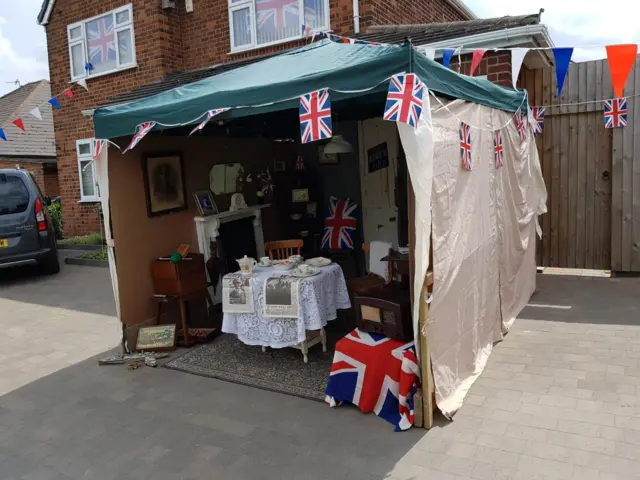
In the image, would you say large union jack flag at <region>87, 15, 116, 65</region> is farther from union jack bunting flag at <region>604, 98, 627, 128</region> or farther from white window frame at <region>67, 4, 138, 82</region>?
union jack bunting flag at <region>604, 98, 627, 128</region>

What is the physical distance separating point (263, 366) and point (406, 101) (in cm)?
263

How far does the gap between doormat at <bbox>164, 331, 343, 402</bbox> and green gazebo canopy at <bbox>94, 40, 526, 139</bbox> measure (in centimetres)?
207

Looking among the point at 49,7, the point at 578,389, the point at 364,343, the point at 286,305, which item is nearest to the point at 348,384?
the point at 364,343

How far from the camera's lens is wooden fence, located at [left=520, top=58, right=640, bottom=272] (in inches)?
254

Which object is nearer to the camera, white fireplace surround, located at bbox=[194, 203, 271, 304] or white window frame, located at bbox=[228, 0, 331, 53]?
white fireplace surround, located at bbox=[194, 203, 271, 304]

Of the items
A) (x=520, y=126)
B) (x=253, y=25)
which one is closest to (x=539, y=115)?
(x=520, y=126)

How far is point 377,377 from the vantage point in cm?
361

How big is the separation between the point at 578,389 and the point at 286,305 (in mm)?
2297

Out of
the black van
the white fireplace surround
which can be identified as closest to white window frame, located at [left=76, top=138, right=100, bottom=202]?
the black van

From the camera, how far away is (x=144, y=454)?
10.8 ft

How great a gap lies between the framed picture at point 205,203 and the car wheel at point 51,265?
4.52m

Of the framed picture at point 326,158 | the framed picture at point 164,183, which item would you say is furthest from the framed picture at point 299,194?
the framed picture at point 164,183

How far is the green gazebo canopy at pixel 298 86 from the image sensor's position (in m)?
3.27

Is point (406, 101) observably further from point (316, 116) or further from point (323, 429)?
point (323, 429)
